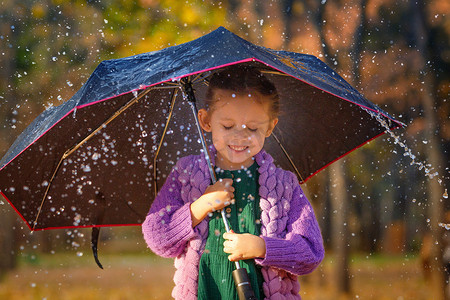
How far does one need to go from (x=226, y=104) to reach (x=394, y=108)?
40.5ft

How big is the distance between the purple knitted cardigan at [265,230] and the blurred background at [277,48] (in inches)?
222

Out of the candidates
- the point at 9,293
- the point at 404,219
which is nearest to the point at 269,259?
the point at 9,293

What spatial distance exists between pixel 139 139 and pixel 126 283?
906 cm

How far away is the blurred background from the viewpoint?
9898 mm

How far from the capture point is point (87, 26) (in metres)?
12.6

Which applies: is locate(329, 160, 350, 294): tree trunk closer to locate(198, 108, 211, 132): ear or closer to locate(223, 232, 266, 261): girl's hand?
locate(198, 108, 211, 132): ear

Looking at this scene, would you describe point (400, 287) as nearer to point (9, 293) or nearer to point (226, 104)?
point (9, 293)

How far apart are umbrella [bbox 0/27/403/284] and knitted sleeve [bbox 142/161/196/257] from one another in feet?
1.12

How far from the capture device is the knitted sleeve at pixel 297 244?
304cm

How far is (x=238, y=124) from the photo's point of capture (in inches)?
125

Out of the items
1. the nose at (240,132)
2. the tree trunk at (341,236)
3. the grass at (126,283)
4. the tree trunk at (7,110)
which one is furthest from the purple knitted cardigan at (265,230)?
the tree trunk at (7,110)

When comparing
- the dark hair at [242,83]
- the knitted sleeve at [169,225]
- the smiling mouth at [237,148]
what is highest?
the dark hair at [242,83]

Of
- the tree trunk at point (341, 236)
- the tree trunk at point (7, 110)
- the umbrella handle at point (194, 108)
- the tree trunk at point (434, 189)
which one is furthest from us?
the tree trunk at point (7, 110)

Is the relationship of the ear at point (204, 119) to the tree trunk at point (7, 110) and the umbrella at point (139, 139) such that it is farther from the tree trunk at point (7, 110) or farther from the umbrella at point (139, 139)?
the tree trunk at point (7, 110)
